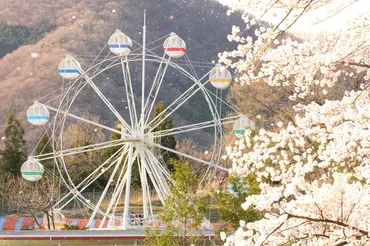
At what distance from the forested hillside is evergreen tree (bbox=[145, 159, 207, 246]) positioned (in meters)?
41.4

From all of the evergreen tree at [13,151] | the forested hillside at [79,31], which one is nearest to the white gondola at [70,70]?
the evergreen tree at [13,151]

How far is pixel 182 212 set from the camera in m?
15.6

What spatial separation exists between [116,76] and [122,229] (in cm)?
4369

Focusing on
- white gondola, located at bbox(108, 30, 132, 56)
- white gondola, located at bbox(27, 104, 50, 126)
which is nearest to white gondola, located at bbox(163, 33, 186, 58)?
white gondola, located at bbox(108, 30, 132, 56)

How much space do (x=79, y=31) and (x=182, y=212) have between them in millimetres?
58531

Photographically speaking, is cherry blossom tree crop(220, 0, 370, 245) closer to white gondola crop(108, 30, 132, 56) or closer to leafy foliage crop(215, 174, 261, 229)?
leafy foliage crop(215, 174, 261, 229)

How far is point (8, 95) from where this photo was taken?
204 ft

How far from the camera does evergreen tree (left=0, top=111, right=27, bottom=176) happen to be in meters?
35.5

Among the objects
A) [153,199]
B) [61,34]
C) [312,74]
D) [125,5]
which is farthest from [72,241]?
[125,5]

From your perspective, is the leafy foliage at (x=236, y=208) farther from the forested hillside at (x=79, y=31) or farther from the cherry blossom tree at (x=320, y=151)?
the forested hillside at (x=79, y=31)

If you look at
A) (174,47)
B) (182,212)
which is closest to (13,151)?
(174,47)

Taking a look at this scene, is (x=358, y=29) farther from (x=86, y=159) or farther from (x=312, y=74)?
(x=86, y=159)

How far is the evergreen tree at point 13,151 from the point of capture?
35.5 m

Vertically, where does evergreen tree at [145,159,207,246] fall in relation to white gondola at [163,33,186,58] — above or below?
below
